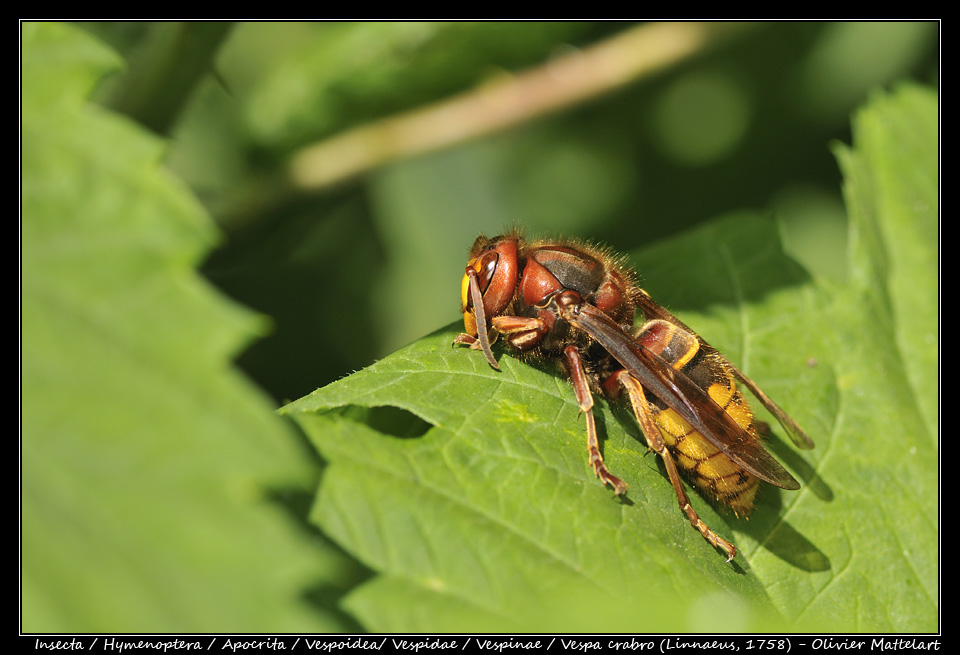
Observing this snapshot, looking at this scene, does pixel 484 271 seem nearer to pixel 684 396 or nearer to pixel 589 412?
pixel 589 412

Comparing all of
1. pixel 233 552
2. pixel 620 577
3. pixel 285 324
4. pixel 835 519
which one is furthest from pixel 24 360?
→ pixel 285 324

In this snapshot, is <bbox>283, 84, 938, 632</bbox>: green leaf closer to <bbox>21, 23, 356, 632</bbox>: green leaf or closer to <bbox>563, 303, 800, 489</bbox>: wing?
<bbox>563, 303, 800, 489</bbox>: wing

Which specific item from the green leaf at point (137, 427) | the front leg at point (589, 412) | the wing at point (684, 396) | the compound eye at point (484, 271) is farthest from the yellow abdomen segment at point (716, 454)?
the green leaf at point (137, 427)

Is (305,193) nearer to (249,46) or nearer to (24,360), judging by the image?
(249,46)

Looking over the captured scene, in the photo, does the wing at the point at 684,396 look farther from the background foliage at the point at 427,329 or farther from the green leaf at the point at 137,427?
the green leaf at the point at 137,427

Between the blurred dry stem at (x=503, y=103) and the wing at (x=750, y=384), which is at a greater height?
the blurred dry stem at (x=503, y=103)

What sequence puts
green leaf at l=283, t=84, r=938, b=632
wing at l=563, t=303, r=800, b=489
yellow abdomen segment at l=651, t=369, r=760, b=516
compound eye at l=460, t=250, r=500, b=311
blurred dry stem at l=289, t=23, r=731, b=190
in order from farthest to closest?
blurred dry stem at l=289, t=23, r=731, b=190
compound eye at l=460, t=250, r=500, b=311
yellow abdomen segment at l=651, t=369, r=760, b=516
wing at l=563, t=303, r=800, b=489
green leaf at l=283, t=84, r=938, b=632

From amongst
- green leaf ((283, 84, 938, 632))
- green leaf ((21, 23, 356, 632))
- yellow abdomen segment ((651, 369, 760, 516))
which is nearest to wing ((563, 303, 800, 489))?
yellow abdomen segment ((651, 369, 760, 516))
